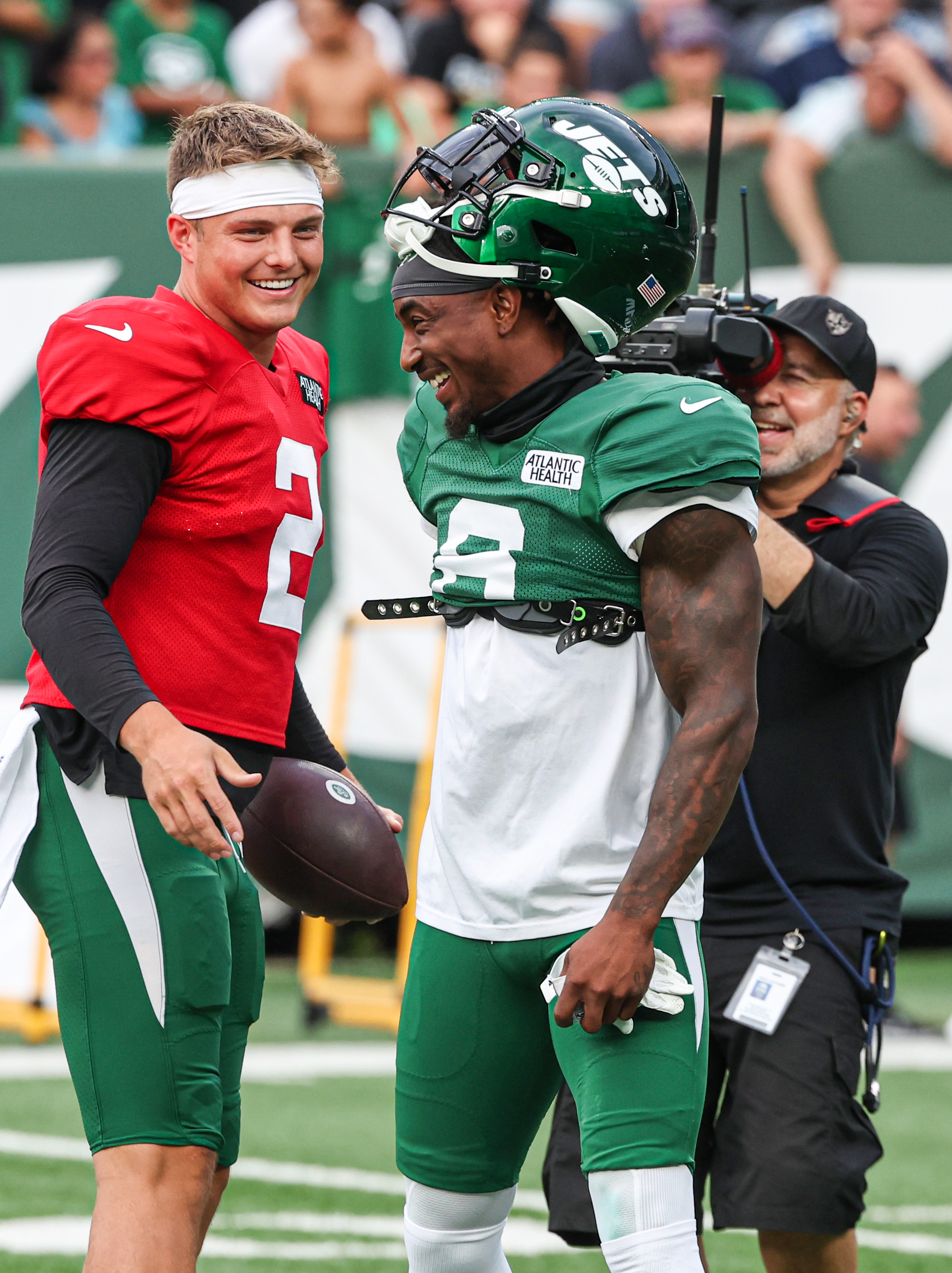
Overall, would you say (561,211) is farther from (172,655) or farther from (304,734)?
(304,734)

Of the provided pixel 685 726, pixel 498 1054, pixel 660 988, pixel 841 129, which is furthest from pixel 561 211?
pixel 841 129

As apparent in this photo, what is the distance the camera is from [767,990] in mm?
3297

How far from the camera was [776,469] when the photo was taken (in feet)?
11.6

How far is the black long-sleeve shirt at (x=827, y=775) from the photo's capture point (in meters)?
3.36

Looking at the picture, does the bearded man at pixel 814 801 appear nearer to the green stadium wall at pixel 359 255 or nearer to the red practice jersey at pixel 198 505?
the red practice jersey at pixel 198 505

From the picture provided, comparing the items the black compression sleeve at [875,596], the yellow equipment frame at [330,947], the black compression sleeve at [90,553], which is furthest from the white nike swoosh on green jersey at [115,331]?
the yellow equipment frame at [330,947]

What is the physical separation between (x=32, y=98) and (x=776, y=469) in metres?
6.45

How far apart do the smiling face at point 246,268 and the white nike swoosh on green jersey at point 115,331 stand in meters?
0.21

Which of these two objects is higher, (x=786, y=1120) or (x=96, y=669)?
(x=96, y=669)

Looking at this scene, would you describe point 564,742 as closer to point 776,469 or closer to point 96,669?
point 96,669

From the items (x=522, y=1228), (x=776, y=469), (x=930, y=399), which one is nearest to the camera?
(x=776, y=469)

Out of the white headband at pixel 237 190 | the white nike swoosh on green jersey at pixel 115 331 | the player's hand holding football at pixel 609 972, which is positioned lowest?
the player's hand holding football at pixel 609 972

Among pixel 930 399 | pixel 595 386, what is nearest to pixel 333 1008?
pixel 930 399

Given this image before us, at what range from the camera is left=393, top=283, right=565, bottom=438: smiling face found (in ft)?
8.66
